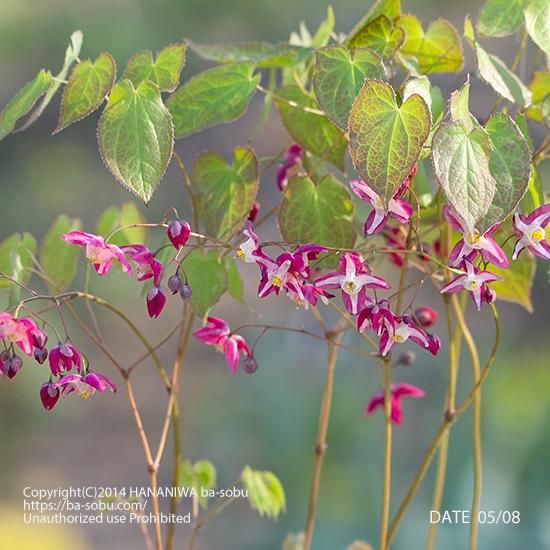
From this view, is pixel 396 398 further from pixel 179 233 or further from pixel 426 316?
pixel 179 233

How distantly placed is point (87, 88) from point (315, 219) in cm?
20

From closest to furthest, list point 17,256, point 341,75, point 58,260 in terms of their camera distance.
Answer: point 341,75, point 17,256, point 58,260

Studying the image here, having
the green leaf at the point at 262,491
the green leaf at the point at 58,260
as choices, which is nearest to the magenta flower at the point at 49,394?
the green leaf at the point at 58,260

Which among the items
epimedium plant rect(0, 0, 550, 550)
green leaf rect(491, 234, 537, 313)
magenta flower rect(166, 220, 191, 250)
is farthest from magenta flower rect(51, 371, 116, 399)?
green leaf rect(491, 234, 537, 313)

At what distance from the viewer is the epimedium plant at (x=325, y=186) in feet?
2.06

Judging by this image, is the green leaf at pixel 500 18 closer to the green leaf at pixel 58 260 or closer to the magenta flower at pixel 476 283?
the magenta flower at pixel 476 283

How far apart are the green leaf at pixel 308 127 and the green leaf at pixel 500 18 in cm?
14

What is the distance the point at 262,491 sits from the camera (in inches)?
38.6

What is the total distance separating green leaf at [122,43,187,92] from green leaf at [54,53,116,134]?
46 mm

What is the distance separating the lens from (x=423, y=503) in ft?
8.00

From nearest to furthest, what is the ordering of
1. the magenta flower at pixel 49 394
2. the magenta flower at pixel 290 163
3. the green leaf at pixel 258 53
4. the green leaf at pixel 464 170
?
the green leaf at pixel 464 170, the magenta flower at pixel 49 394, the green leaf at pixel 258 53, the magenta flower at pixel 290 163

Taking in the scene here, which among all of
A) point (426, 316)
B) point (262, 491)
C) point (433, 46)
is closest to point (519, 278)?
point (426, 316)

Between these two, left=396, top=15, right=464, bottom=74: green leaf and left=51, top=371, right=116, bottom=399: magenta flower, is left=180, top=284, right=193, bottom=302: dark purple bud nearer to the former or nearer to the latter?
left=51, top=371, right=116, bottom=399: magenta flower

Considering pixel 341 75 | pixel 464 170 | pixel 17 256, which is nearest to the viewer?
pixel 464 170
